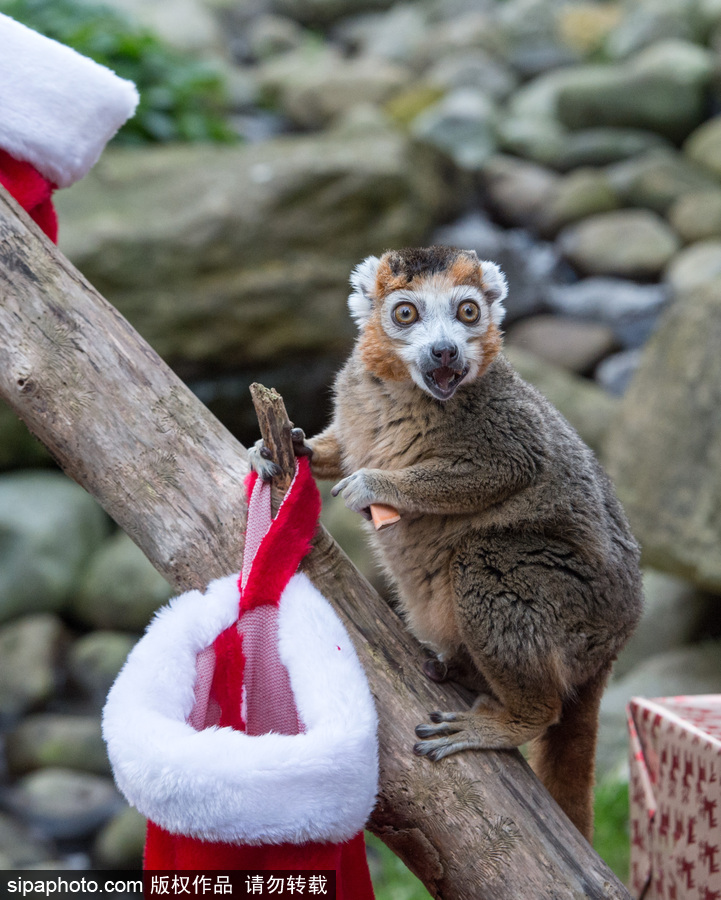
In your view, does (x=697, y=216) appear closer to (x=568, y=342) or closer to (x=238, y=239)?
(x=568, y=342)

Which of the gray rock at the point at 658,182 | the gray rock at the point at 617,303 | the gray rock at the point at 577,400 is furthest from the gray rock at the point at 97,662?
the gray rock at the point at 658,182

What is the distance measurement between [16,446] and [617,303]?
6.85 meters

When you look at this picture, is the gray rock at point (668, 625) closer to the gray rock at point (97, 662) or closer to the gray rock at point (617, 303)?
the gray rock at point (97, 662)

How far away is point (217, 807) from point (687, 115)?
13353mm

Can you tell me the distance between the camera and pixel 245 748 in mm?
1802

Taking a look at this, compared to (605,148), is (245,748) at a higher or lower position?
lower

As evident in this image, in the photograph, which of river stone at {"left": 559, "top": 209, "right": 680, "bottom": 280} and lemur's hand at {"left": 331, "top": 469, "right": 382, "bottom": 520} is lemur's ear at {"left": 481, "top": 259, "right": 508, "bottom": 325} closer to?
lemur's hand at {"left": 331, "top": 469, "right": 382, "bottom": 520}

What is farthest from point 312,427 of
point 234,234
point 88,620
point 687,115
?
point 687,115

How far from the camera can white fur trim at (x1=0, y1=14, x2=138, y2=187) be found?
99.7 inches

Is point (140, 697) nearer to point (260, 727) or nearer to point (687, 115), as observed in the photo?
point (260, 727)

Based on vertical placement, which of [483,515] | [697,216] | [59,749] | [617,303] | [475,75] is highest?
[475,75]

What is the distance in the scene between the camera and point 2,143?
100 inches

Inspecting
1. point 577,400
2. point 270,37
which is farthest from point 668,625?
point 270,37

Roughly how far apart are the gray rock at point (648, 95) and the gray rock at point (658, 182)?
137 cm
